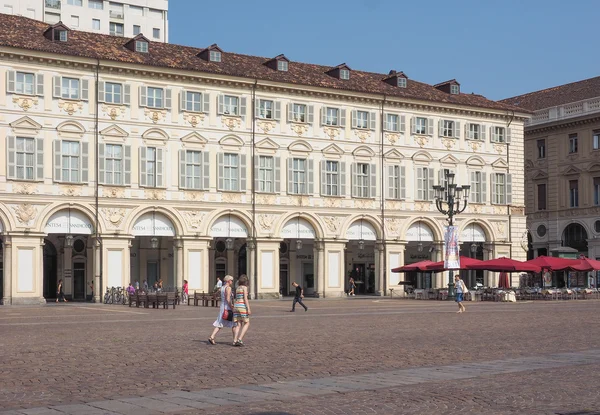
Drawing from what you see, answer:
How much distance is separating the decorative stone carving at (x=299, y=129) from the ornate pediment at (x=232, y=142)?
3.60 metres

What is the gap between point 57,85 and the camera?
49781 mm

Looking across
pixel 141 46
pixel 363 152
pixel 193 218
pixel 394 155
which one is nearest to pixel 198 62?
pixel 141 46

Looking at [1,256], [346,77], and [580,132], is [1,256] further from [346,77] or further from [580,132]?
[580,132]

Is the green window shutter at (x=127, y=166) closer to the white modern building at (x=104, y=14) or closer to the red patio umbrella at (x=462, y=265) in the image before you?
the red patio umbrella at (x=462, y=265)

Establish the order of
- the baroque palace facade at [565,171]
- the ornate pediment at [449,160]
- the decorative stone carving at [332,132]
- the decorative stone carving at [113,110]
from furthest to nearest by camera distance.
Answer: the baroque palace facade at [565,171]
the ornate pediment at [449,160]
the decorative stone carving at [332,132]
the decorative stone carving at [113,110]

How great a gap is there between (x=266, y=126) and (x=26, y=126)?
1380cm

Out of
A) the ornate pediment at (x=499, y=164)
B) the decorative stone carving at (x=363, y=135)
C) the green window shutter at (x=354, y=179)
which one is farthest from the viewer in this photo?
the ornate pediment at (x=499, y=164)

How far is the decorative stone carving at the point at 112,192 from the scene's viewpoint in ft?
166

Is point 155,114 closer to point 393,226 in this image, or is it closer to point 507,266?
point 393,226

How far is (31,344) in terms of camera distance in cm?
2133

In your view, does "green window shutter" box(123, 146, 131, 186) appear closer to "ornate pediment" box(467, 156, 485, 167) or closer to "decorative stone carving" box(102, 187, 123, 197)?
"decorative stone carving" box(102, 187, 123, 197)

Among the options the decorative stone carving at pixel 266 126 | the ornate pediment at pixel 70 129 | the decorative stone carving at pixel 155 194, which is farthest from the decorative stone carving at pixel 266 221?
the ornate pediment at pixel 70 129

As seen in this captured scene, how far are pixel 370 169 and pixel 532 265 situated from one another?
12.4 metres

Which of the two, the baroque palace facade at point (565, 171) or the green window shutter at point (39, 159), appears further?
the baroque palace facade at point (565, 171)
